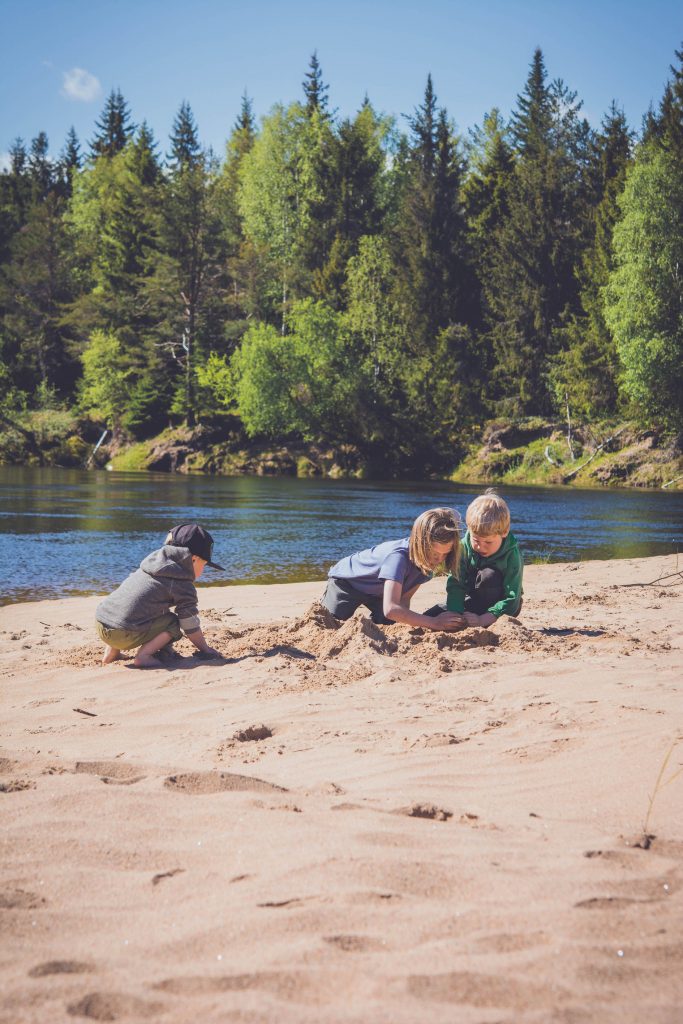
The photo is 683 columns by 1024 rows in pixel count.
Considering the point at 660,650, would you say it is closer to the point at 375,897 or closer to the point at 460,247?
the point at 375,897

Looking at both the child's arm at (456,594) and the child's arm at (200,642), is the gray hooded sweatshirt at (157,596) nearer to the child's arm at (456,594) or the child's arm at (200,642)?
the child's arm at (200,642)

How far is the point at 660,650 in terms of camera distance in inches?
244

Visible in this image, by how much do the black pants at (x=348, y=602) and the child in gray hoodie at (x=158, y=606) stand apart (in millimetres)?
1132

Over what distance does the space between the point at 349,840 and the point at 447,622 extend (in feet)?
12.2

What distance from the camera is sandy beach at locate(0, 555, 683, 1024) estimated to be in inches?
86.4

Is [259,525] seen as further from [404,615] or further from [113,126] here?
[113,126]

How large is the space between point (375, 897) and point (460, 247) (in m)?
47.4

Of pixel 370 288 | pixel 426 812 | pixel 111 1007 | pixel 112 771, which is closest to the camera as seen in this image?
pixel 111 1007

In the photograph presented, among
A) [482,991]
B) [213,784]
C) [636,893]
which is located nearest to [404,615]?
[213,784]

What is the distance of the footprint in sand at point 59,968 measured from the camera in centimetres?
228

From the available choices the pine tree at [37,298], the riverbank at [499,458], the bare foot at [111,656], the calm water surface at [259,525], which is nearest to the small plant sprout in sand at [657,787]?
the bare foot at [111,656]

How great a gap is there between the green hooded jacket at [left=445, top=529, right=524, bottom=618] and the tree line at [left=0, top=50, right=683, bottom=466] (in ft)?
101

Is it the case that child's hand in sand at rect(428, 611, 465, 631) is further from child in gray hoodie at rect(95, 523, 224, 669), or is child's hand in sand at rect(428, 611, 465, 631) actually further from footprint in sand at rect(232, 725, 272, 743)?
footprint in sand at rect(232, 725, 272, 743)

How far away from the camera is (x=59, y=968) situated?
7.56 feet
